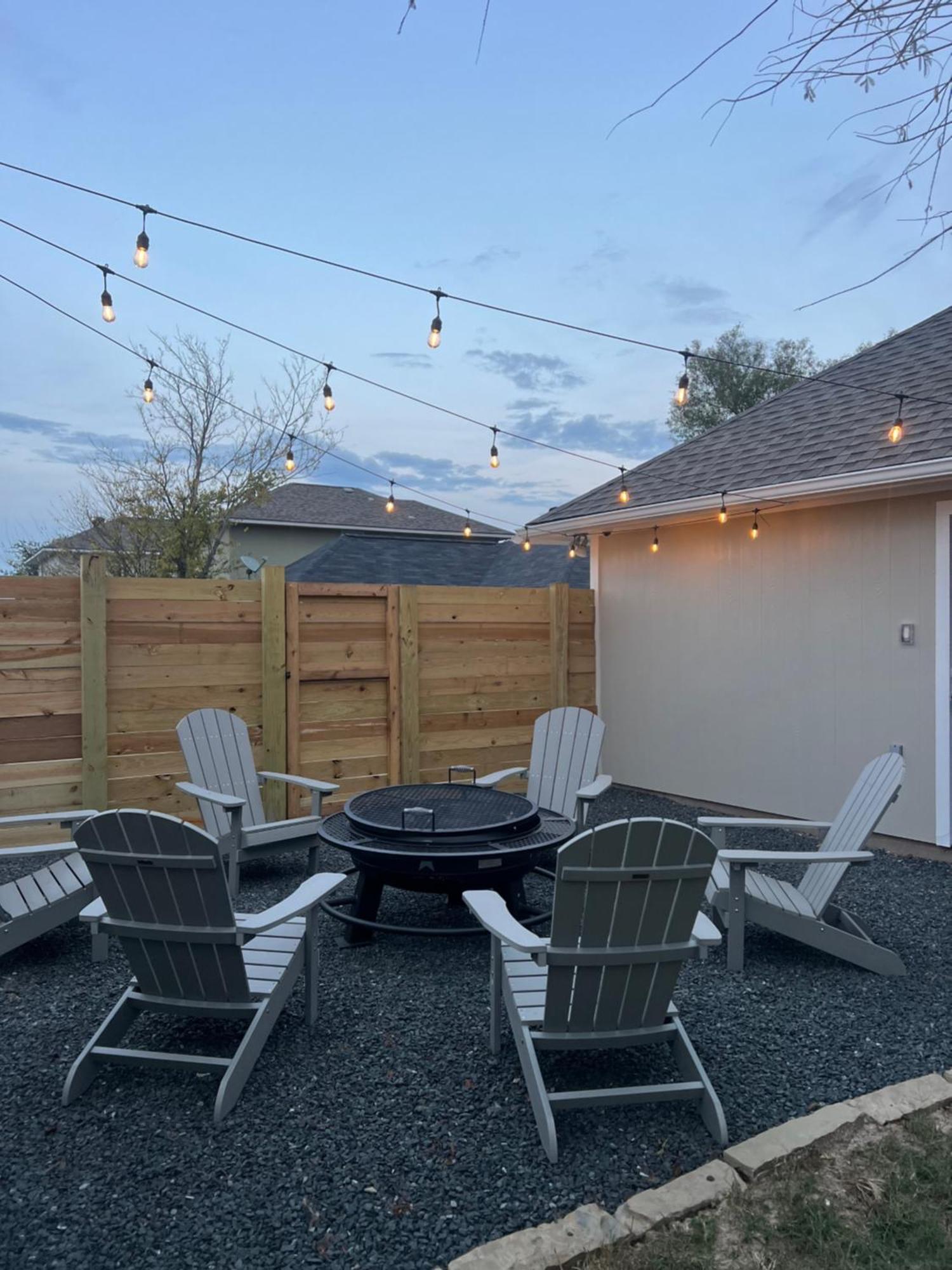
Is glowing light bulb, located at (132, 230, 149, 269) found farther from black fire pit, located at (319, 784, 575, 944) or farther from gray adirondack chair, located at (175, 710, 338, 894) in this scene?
black fire pit, located at (319, 784, 575, 944)

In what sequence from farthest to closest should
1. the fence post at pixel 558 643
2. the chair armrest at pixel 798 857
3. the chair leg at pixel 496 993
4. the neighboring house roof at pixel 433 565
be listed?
the neighboring house roof at pixel 433 565 < the fence post at pixel 558 643 < the chair armrest at pixel 798 857 < the chair leg at pixel 496 993

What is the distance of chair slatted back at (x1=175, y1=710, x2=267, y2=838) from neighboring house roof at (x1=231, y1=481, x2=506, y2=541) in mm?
9544

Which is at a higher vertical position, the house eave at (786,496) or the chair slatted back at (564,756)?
the house eave at (786,496)

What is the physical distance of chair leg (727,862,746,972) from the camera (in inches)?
132

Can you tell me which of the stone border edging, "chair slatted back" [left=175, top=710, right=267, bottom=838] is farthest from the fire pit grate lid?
the stone border edging

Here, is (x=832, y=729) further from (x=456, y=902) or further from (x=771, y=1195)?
(x=771, y=1195)

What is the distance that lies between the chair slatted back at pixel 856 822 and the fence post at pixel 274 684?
3.35 meters

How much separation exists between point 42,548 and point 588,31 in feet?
45.0

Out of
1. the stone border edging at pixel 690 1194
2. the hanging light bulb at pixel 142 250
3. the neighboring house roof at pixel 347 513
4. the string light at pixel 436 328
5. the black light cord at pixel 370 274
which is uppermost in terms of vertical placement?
the neighboring house roof at pixel 347 513

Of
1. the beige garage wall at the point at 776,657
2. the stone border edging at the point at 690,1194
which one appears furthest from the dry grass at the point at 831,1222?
the beige garage wall at the point at 776,657

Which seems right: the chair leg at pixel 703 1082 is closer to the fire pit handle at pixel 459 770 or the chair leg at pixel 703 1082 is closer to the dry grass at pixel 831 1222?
the dry grass at pixel 831 1222

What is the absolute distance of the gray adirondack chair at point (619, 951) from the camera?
2.24m

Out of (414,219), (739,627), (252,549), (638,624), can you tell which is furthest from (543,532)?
(252,549)

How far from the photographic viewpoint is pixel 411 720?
19.9ft
